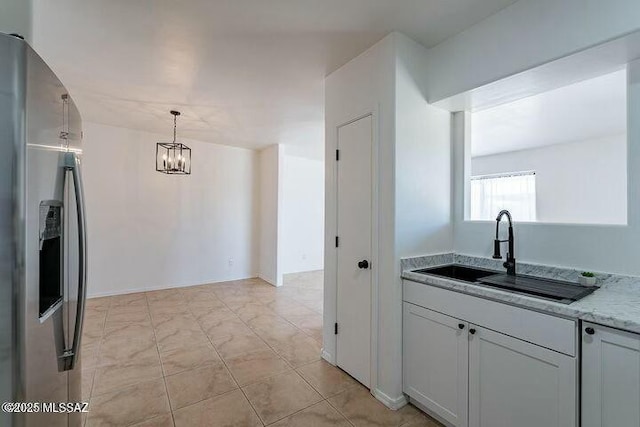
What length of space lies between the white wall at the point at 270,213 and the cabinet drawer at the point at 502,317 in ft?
11.8

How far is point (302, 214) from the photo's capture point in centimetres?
652

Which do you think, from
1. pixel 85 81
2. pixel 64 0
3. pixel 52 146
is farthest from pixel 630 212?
pixel 85 81

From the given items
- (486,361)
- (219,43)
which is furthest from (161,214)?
(486,361)

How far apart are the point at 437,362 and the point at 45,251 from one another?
2.08m

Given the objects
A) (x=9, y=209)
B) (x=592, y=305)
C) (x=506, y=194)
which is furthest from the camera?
(x=506, y=194)

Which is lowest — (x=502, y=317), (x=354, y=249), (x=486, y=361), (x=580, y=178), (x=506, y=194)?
(x=486, y=361)

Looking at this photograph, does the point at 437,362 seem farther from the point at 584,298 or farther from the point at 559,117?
the point at 559,117

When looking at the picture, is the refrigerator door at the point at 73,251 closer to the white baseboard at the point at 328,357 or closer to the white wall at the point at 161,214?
the white baseboard at the point at 328,357

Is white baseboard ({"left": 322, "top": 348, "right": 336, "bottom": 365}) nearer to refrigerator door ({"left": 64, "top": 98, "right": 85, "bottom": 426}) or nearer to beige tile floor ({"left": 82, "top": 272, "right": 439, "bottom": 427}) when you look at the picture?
beige tile floor ({"left": 82, "top": 272, "right": 439, "bottom": 427})

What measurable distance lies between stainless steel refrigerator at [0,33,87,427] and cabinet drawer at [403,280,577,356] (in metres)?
1.88

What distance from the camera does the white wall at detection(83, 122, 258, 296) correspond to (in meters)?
4.40

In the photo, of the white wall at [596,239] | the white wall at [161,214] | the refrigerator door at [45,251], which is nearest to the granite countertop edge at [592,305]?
the white wall at [596,239]

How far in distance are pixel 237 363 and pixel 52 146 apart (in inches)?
87.9

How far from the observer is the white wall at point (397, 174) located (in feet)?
6.65
